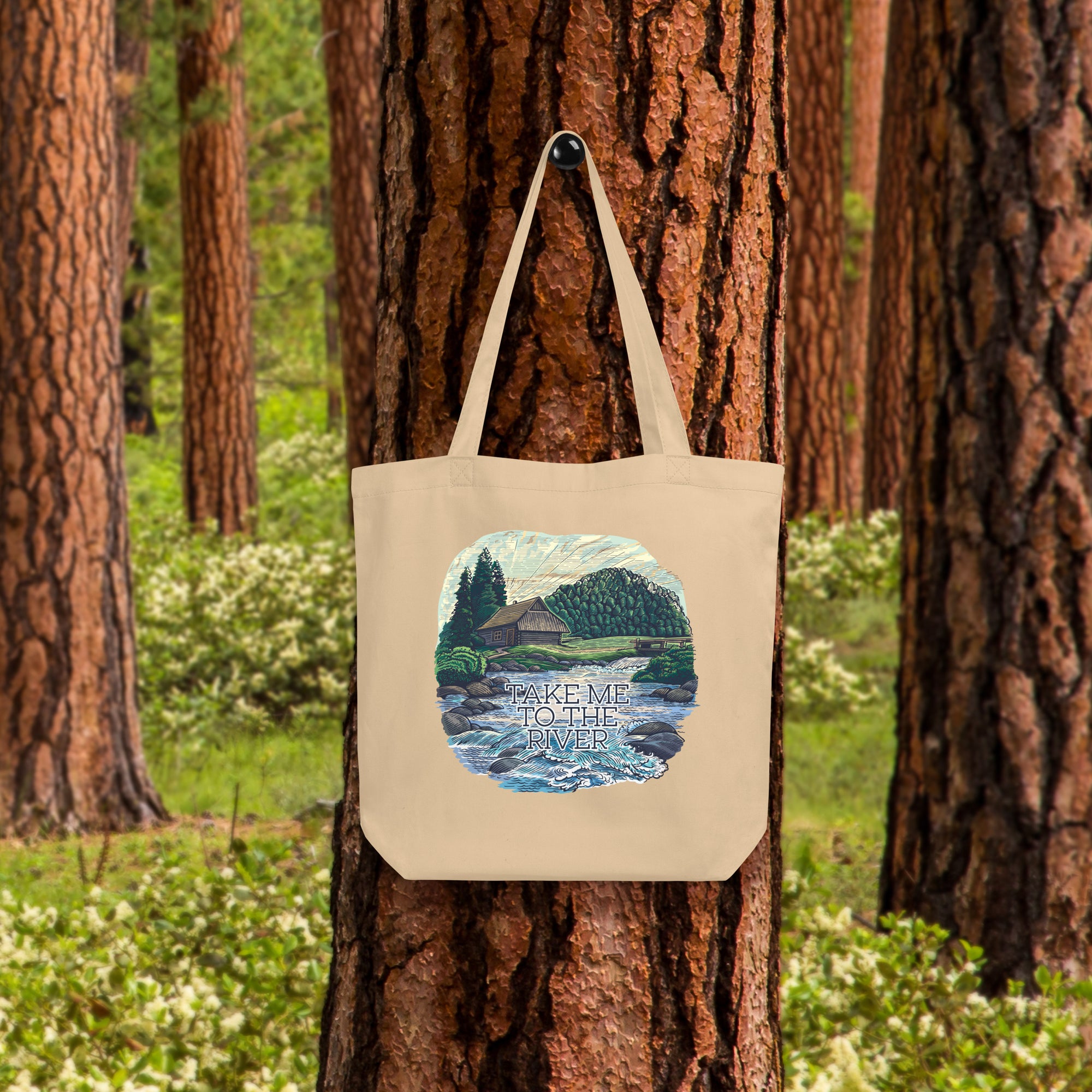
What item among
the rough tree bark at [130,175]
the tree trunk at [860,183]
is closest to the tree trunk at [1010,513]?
the rough tree bark at [130,175]

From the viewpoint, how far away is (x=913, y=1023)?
8.89ft

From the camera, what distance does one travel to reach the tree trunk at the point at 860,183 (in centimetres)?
1445

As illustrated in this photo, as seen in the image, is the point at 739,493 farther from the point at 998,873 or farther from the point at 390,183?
the point at 998,873

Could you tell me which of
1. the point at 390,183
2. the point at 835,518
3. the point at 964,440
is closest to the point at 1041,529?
the point at 964,440

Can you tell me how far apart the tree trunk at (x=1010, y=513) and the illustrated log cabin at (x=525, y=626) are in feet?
7.30

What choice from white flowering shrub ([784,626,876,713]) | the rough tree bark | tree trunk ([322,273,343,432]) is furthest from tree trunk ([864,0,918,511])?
tree trunk ([322,273,343,432])

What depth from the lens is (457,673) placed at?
1.62 metres

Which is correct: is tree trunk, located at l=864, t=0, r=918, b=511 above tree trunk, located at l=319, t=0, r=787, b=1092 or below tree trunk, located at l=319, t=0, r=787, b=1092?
above

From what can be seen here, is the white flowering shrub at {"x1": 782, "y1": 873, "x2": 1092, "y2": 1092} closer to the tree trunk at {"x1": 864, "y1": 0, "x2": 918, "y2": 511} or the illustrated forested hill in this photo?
the illustrated forested hill

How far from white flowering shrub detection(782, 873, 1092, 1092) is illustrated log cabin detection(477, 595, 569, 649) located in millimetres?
1288

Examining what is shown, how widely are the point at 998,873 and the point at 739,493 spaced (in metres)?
2.27

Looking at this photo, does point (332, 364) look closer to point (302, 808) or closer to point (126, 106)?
point (126, 106)

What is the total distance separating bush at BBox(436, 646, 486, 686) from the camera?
161 cm

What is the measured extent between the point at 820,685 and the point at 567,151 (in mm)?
6372
